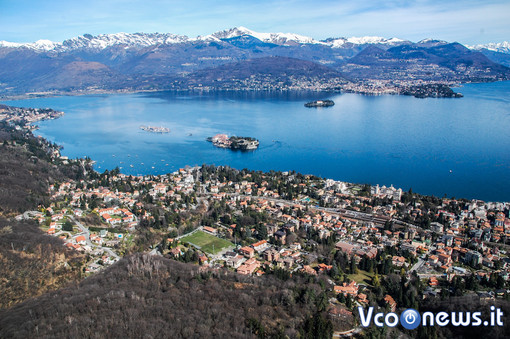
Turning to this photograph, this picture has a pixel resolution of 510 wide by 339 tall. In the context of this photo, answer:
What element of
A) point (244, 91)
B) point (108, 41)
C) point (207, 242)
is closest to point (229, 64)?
point (244, 91)

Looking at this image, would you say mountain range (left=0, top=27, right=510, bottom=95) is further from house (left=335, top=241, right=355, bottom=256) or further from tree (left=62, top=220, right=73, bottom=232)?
tree (left=62, top=220, right=73, bottom=232)

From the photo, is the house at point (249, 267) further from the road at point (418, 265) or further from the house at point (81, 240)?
the house at point (81, 240)

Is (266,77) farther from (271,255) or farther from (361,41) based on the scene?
(361,41)

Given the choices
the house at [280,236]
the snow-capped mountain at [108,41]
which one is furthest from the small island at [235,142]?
the snow-capped mountain at [108,41]

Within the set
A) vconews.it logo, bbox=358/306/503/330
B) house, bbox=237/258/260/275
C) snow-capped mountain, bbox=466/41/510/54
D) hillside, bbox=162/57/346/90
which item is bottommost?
house, bbox=237/258/260/275

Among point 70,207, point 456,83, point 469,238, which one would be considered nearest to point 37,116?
point 70,207

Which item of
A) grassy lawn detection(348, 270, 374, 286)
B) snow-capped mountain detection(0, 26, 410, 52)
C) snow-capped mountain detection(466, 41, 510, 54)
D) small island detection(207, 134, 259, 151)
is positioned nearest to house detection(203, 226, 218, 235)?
grassy lawn detection(348, 270, 374, 286)
